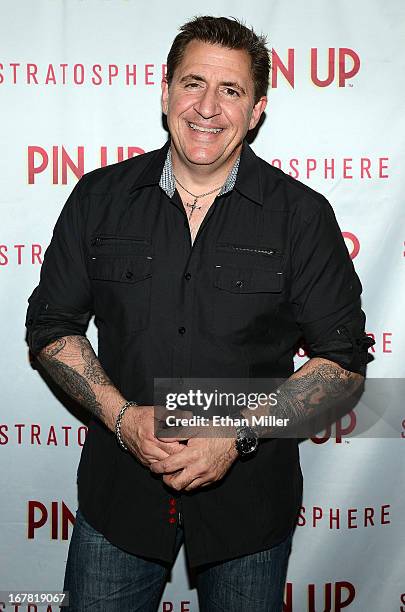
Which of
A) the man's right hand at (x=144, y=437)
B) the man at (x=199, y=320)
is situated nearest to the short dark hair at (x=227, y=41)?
the man at (x=199, y=320)

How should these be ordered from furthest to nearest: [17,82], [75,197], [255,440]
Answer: [17,82]
[75,197]
[255,440]

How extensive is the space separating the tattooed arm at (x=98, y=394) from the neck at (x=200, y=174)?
416 mm

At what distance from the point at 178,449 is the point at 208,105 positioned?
0.70 m

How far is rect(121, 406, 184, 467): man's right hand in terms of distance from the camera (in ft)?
4.56

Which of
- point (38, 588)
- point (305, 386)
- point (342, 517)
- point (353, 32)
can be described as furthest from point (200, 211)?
point (38, 588)

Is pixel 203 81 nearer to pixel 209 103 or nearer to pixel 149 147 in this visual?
pixel 209 103

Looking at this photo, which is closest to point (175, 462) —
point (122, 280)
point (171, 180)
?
point (122, 280)

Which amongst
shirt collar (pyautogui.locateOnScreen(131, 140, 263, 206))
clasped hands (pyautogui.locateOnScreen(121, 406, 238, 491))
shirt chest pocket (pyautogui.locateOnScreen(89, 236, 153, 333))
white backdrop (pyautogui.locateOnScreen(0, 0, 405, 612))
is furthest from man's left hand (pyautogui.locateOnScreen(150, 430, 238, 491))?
white backdrop (pyautogui.locateOnScreen(0, 0, 405, 612))

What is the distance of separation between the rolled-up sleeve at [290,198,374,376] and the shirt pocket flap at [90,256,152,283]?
310 mm

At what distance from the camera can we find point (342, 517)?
2.00 m

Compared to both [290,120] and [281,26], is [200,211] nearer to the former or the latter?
[290,120]

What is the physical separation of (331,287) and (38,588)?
1235mm

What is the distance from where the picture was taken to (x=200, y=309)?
1.46 meters

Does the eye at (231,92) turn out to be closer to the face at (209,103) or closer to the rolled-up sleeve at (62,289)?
the face at (209,103)
